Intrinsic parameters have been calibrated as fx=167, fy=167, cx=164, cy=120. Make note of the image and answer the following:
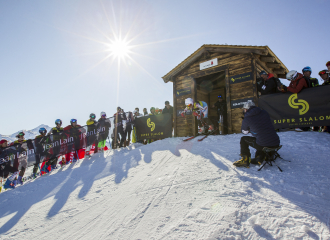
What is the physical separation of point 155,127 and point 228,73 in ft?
15.9

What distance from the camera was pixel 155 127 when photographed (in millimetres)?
9594

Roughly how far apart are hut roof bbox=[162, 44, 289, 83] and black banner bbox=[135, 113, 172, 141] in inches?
113

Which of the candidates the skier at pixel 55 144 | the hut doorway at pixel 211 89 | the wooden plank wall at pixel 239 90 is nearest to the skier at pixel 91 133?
the skier at pixel 55 144

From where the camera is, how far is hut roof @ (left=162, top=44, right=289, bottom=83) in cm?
771

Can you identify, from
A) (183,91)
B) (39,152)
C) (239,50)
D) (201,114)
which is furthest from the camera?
(183,91)

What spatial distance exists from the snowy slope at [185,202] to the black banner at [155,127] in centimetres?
431

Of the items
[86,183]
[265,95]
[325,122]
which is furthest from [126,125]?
[325,122]

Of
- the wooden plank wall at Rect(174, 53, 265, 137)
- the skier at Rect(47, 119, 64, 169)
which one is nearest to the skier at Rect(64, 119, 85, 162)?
the skier at Rect(47, 119, 64, 169)

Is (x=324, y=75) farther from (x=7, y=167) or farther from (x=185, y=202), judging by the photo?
(x=7, y=167)

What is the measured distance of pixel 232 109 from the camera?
832 centimetres

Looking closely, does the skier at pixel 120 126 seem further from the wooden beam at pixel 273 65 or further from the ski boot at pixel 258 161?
the wooden beam at pixel 273 65

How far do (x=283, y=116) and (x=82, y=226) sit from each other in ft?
23.5

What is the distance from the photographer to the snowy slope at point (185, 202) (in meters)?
2.19

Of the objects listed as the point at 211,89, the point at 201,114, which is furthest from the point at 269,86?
the point at 211,89
